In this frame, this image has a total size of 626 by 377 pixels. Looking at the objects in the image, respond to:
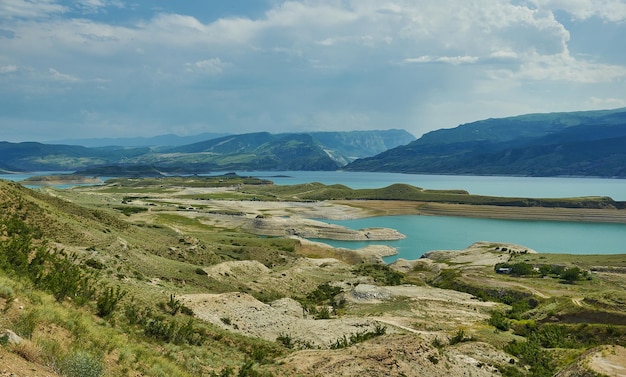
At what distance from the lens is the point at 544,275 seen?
62.8 m

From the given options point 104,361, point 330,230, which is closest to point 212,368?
point 104,361

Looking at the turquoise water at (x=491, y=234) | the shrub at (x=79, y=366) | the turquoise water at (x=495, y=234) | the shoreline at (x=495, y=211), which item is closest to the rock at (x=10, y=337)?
the shrub at (x=79, y=366)

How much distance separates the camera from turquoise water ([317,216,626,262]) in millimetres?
104062

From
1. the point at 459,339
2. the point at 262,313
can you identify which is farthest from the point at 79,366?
the point at 459,339

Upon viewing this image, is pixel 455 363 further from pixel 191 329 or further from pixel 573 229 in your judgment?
pixel 573 229

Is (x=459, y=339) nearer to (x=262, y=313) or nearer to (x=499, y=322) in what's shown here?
(x=499, y=322)

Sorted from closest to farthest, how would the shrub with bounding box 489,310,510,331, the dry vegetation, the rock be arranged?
the rock → the dry vegetation → the shrub with bounding box 489,310,510,331

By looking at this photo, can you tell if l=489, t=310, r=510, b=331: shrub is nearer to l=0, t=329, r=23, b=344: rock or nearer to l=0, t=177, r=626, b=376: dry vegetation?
l=0, t=177, r=626, b=376: dry vegetation

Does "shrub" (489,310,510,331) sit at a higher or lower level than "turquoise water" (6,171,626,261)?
higher

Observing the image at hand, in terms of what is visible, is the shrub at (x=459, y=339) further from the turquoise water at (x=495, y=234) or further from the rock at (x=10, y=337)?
the turquoise water at (x=495, y=234)

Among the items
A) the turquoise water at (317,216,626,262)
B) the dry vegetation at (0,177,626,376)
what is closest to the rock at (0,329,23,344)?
the dry vegetation at (0,177,626,376)

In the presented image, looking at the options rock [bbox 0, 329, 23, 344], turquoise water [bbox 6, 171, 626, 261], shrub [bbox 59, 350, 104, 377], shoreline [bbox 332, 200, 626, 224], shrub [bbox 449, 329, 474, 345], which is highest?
rock [bbox 0, 329, 23, 344]

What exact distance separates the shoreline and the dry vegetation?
300ft

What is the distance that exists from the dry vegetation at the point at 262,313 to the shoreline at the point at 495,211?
91.5 m
